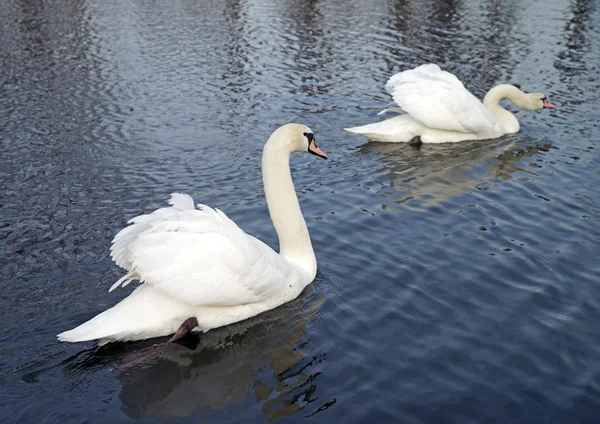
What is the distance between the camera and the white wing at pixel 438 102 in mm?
11195

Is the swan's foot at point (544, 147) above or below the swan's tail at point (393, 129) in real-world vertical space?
below

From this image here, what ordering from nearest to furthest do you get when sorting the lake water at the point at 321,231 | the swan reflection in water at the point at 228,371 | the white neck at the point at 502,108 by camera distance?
the swan reflection in water at the point at 228,371
the lake water at the point at 321,231
the white neck at the point at 502,108

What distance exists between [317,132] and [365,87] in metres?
3.41

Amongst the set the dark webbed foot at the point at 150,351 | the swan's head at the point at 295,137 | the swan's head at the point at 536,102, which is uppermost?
the swan's head at the point at 295,137

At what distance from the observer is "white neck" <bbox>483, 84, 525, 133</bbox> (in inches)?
481

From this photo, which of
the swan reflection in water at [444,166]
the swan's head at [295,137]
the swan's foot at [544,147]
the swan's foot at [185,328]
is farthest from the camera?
the swan's foot at [544,147]

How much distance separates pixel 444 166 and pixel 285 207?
4524mm

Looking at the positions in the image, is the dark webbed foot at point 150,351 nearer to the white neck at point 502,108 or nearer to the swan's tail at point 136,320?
the swan's tail at point 136,320

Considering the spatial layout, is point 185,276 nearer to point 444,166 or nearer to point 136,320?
point 136,320

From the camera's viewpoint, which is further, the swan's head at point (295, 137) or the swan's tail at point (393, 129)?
the swan's tail at point (393, 129)

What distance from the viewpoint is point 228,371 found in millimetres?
5590

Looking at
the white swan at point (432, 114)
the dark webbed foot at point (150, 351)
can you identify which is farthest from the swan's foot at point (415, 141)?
the dark webbed foot at point (150, 351)

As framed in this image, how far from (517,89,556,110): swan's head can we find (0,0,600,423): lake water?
32 cm

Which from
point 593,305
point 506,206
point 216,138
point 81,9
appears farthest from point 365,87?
point 81,9
